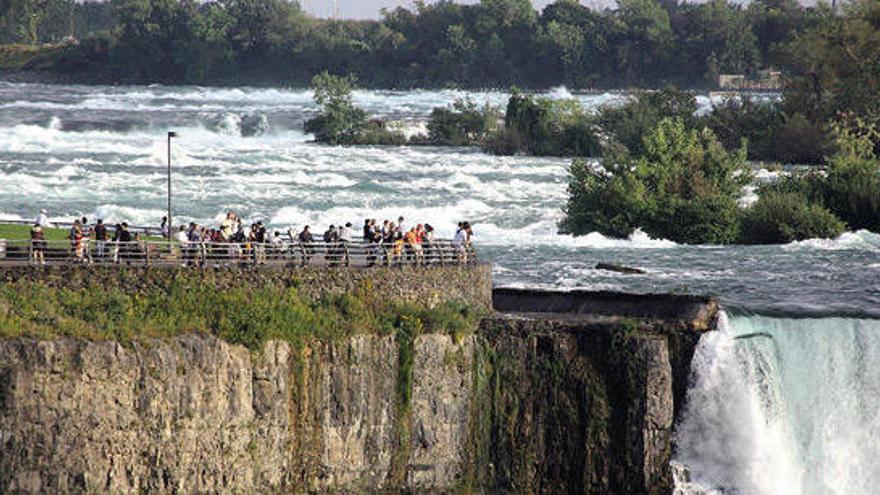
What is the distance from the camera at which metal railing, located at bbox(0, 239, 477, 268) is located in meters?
40.3

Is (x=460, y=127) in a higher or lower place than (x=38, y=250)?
lower

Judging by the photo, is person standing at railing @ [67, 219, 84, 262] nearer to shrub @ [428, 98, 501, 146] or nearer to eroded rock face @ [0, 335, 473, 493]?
eroded rock face @ [0, 335, 473, 493]

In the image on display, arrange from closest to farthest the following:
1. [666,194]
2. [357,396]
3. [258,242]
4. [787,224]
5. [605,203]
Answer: [357,396] → [258,242] → [787,224] → [605,203] → [666,194]

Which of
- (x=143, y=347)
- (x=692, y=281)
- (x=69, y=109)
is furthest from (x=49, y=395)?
(x=69, y=109)

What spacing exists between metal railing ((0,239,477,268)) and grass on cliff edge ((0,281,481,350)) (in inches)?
37.4

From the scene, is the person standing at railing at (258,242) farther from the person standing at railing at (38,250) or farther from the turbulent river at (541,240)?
the turbulent river at (541,240)

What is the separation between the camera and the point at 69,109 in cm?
15388

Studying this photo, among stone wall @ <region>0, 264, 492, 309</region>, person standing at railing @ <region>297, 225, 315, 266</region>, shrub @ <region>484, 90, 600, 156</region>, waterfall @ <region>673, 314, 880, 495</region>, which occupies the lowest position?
waterfall @ <region>673, 314, 880, 495</region>

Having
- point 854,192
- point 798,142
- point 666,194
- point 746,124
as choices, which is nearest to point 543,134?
point 746,124

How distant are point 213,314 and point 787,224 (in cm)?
3934

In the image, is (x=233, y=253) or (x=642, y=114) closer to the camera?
(x=233, y=253)

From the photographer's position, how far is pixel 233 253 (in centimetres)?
4253

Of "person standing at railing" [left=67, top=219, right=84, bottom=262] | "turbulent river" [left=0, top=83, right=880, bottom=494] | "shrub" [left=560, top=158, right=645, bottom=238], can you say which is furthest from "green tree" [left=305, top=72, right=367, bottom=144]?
"person standing at railing" [left=67, top=219, right=84, bottom=262]

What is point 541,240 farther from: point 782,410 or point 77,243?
point 77,243
